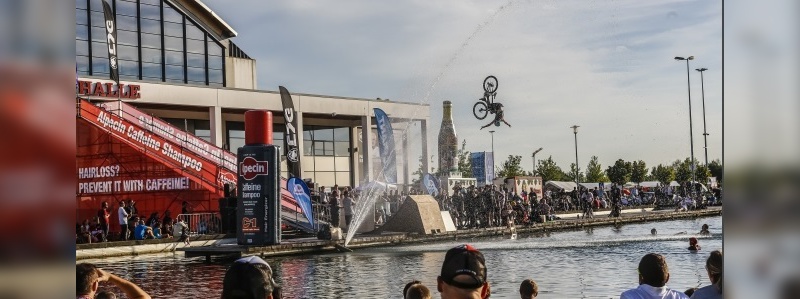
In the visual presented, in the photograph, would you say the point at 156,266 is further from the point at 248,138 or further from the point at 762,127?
the point at 762,127

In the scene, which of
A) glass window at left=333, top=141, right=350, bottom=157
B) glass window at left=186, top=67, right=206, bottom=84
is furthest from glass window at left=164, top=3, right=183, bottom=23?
glass window at left=333, top=141, right=350, bottom=157

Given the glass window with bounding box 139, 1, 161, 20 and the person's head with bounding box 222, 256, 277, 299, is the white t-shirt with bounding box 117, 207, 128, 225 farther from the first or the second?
the person's head with bounding box 222, 256, 277, 299

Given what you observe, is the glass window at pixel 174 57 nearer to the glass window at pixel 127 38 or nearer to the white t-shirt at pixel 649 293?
the glass window at pixel 127 38

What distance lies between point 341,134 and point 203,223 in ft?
91.4

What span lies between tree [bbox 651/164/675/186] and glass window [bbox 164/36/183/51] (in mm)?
63660

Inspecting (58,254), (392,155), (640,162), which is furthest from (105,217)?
(640,162)

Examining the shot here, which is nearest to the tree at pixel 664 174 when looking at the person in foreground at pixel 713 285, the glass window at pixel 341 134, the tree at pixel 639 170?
the tree at pixel 639 170

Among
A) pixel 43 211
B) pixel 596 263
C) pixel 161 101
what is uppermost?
pixel 161 101

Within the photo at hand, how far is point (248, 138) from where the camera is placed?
2680cm

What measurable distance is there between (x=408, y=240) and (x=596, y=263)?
10533 mm

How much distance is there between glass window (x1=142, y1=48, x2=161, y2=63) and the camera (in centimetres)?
5078

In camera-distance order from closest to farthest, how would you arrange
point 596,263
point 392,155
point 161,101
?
1. point 596,263
2. point 392,155
3. point 161,101

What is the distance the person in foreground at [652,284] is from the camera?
19.5 feet

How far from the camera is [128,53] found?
5000 cm
